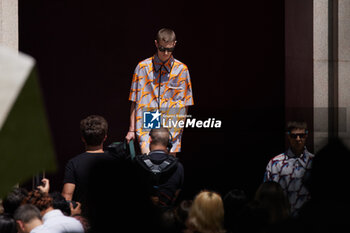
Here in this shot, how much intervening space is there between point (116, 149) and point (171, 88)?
4.95 ft

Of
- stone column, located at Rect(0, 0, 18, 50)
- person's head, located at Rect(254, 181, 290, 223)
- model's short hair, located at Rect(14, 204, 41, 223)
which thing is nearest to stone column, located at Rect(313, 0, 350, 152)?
person's head, located at Rect(254, 181, 290, 223)

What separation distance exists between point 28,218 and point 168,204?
1.30m

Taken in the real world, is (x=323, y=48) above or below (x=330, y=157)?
above

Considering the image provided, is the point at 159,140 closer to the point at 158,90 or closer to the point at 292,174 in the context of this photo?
the point at 292,174

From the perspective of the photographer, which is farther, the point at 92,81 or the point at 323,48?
the point at 92,81

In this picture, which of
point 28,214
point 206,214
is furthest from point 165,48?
point 28,214

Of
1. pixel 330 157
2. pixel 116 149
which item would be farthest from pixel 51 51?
pixel 330 157

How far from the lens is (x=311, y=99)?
842cm

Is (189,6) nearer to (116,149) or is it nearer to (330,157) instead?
(116,149)

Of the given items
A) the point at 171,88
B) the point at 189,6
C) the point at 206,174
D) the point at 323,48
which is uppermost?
the point at 189,6

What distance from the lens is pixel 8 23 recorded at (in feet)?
23.7

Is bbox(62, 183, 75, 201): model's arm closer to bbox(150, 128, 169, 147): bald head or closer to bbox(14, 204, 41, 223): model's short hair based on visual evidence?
bbox(14, 204, 41, 223): model's short hair

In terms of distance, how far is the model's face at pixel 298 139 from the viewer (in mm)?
6223

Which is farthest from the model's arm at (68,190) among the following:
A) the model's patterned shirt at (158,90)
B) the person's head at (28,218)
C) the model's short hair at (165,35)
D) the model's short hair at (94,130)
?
the model's short hair at (165,35)
